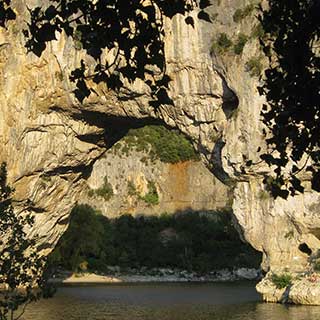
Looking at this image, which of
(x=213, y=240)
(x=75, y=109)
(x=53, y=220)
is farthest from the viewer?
(x=213, y=240)

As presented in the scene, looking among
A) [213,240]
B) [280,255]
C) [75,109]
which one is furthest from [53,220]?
[213,240]

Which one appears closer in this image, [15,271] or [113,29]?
[113,29]

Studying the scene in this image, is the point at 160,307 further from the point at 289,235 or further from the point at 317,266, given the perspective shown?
the point at 317,266

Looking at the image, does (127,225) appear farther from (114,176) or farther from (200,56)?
(200,56)

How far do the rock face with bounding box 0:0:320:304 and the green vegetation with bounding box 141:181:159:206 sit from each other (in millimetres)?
27457

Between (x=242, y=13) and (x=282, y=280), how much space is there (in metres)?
7.62

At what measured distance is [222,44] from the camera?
77.2 feet

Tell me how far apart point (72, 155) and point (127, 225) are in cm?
2626

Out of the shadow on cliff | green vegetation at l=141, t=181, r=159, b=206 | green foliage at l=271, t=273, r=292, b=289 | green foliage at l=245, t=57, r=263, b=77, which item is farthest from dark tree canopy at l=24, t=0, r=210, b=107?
green vegetation at l=141, t=181, r=159, b=206

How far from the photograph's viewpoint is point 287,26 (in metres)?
4.53

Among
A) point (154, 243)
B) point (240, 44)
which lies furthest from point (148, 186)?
point (240, 44)

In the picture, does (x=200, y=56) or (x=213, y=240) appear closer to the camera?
(x=200, y=56)

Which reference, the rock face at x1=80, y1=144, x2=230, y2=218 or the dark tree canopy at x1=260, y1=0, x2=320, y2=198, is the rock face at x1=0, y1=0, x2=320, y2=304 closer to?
the dark tree canopy at x1=260, y1=0, x2=320, y2=198

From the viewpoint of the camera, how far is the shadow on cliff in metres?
43.0
